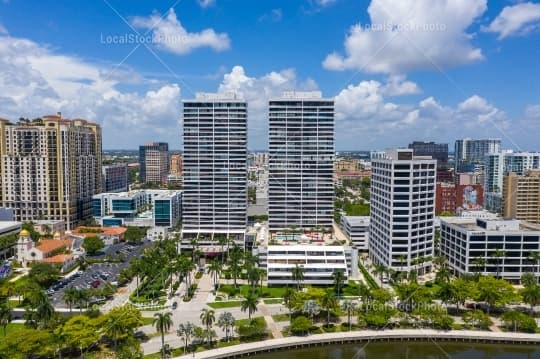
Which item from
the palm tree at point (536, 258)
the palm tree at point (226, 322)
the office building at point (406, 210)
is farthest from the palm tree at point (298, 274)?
the palm tree at point (536, 258)

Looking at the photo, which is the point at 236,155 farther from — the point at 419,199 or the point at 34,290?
the point at 34,290

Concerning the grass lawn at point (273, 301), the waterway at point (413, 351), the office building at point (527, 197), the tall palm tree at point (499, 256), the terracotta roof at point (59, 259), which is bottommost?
the waterway at point (413, 351)

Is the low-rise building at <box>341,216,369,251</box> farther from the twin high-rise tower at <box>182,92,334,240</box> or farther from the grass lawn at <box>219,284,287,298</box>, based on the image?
the grass lawn at <box>219,284,287,298</box>

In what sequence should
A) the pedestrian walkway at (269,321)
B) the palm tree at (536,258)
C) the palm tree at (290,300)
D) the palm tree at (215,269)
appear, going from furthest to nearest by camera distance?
1. the palm tree at (215,269)
2. the palm tree at (536,258)
3. the palm tree at (290,300)
4. the pedestrian walkway at (269,321)

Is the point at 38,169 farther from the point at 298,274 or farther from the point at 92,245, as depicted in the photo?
the point at 298,274

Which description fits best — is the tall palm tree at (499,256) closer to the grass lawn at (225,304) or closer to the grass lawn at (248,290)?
the grass lawn at (248,290)

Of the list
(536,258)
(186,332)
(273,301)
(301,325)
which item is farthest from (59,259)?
(536,258)
